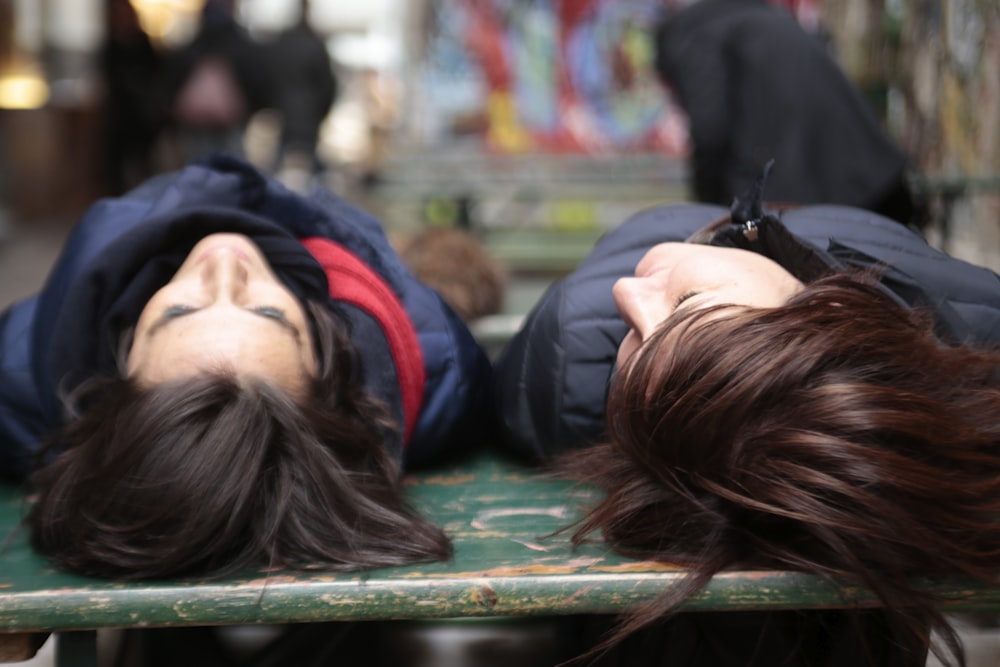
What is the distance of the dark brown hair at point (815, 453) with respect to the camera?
1.27 meters

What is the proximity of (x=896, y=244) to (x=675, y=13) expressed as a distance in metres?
2.32

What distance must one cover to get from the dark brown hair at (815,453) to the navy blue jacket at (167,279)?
0.55 metres

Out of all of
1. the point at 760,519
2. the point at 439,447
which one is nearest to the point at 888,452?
the point at 760,519

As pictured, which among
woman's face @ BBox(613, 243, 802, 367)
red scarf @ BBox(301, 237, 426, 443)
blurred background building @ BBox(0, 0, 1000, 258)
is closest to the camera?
woman's face @ BBox(613, 243, 802, 367)

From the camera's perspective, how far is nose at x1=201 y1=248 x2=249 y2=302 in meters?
1.67

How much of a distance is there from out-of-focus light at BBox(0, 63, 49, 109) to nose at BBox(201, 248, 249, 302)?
28.9 feet

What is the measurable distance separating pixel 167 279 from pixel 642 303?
0.87 meters

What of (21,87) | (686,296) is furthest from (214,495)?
(21,87)

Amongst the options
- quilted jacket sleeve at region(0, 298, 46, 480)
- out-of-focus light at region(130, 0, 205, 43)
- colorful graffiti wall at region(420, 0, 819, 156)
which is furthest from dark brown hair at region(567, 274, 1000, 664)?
out-of-focus light at region(130, 0, 205, 43)

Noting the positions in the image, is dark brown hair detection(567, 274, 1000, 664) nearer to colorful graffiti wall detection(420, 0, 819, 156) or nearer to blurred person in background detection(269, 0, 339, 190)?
blurred person in background detection(269, 0, 339, 190)

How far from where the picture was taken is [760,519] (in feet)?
4.45

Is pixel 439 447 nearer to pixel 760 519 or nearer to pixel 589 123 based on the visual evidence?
pixel 760 519

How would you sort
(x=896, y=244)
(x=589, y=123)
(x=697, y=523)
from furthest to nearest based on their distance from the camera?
(x=589, y=123), (x=896, y=244), (x=697, y=523)

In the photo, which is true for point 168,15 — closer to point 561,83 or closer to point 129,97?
point 129,97
